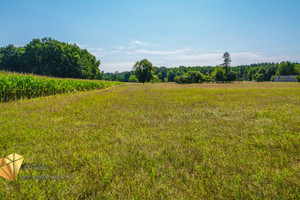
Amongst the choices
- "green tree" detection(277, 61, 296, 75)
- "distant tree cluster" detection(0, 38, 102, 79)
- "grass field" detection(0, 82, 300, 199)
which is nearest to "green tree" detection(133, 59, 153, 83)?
"distant tree cluster" detection(0, 38, 102, 79)

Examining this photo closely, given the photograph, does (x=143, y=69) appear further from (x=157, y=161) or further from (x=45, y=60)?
(x=157, y=161)

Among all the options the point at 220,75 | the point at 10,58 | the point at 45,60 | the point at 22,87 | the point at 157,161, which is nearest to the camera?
the point at 157,161

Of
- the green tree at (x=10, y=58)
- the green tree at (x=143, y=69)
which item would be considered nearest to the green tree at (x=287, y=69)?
the green tree at (x=143, y=69)

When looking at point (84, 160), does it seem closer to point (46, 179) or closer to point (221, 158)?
point (46, 179)

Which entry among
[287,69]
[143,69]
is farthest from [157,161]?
[287,69]

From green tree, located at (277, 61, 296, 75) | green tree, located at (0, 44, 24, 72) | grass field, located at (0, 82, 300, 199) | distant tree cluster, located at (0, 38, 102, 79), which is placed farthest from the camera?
green tree, located at (277, 61, 296, 75)

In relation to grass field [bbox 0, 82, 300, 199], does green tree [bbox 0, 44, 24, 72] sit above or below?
above

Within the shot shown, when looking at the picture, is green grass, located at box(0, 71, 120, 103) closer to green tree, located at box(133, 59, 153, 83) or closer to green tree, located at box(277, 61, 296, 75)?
green tree, located at box(133, 59, 153, 83)

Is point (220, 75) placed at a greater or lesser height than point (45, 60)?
lesser

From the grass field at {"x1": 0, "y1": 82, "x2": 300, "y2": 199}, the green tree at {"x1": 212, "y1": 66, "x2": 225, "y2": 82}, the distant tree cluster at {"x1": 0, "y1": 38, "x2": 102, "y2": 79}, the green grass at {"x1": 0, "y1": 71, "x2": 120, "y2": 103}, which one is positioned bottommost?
the grass field at {"x1": 0, "y1": 82, "x2": 300, "y2": 199}

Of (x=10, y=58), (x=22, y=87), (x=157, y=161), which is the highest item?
(x=10, y=58)

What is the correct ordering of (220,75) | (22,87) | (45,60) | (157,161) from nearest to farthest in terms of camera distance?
(157,161), (22,87), (45,60), (220,75)

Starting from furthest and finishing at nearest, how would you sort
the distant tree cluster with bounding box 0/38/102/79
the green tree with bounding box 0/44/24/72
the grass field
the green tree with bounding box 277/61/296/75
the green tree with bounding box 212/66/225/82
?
1. the green tree with bounding box 277/61/296/75
2. the green tree with bounding box 212/66/225/82
3. the green tree with bounding box 0/44/24/72
4. the distant tree cluster with bounding box 0/38/102/79
5. the grass field

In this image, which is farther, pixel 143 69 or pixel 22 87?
pixel 143 69
